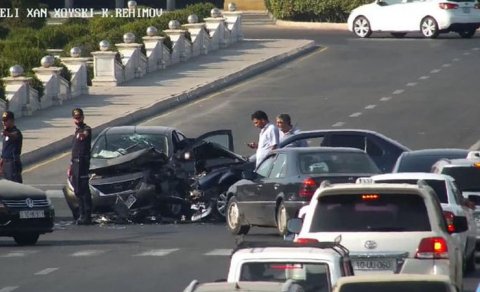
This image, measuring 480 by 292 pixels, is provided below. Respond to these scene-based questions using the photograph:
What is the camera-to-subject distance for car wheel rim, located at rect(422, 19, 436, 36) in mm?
56312

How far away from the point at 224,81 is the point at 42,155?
1129cm

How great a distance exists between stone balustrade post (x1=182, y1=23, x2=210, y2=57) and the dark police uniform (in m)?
24.8

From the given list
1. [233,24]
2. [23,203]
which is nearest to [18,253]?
[23,203]

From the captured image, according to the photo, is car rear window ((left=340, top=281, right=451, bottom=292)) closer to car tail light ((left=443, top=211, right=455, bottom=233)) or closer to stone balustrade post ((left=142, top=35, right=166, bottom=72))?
car tail light ((left=443, top=211, right=455, bottom=233))

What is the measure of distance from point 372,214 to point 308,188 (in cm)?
772

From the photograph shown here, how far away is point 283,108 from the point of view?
4194 centimetres

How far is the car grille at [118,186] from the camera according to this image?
1107 inches

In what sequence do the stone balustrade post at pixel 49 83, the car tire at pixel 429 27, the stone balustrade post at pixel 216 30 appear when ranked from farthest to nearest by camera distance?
the car tire at pixel 429 27, the stone balustrade post at pixel 216 30, the stone balustrade post at pixel 49 83

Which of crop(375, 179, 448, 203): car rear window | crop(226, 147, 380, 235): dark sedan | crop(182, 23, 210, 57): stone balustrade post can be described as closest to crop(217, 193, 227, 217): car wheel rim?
crop(226, 147, 380, 235): dark sedan

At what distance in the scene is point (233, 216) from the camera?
25.6 meters

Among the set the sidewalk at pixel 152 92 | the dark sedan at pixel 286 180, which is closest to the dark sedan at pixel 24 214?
the dark sedan at pixel 286 180

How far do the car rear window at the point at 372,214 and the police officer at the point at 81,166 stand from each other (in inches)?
462

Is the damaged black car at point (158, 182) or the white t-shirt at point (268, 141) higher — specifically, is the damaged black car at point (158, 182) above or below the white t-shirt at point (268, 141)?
below

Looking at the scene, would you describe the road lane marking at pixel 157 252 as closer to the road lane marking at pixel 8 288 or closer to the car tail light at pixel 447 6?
the road lane marking at pixel 8 288
